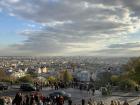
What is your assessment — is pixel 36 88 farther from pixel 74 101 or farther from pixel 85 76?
pixel 85 76

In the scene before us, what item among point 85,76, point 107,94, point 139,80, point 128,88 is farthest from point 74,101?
point 85,76

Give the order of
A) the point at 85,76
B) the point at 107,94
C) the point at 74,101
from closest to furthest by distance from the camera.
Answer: the point at 74,101 → the point at 107,94 → the point at 85,76

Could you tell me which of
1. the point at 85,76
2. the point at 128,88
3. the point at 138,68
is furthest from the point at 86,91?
the point at 85,76

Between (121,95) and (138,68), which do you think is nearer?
(121,95)

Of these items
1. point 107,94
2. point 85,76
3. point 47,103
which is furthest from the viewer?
point 85,76

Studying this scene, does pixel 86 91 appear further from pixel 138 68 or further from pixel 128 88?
pixel 138 68

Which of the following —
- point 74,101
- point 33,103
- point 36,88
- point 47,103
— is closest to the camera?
point 33,103

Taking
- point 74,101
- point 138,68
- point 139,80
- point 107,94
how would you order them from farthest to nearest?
1. point 138,68
2. point 139,80
3. point 107,94
4. point 74,101

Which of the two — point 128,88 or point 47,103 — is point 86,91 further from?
point 47,103

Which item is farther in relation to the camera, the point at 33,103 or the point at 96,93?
the point at 96,93
